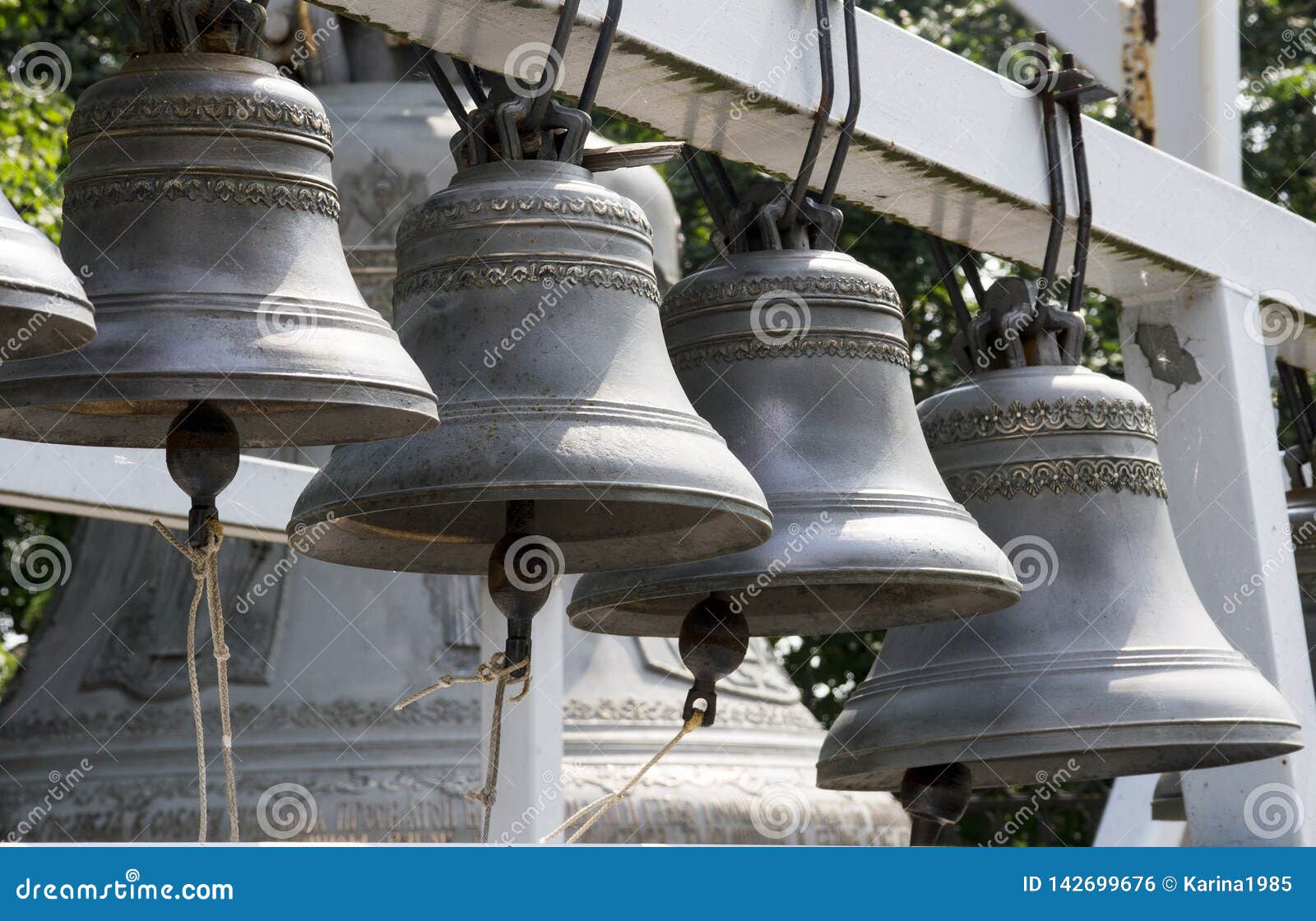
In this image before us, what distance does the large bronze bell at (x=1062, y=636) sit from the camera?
2.42 metres

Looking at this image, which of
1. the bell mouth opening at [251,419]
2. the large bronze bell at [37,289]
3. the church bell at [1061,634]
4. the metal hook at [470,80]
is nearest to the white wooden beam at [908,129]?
the metal hook at [470,80]

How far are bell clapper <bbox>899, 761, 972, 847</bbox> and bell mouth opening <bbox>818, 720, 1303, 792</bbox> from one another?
38mm

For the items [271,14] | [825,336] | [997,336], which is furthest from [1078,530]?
[271,14]

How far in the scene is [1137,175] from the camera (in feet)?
9.77

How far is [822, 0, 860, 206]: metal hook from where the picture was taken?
92.6 inches

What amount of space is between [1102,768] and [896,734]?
425 millimetres

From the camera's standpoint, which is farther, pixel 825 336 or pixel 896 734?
pixel 896 734

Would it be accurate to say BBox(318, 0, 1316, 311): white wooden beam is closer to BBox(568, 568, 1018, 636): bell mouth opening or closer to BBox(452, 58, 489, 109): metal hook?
BBox(452, 58, 489, 109): metal hook

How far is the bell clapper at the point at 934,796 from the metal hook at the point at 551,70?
102 centimetres

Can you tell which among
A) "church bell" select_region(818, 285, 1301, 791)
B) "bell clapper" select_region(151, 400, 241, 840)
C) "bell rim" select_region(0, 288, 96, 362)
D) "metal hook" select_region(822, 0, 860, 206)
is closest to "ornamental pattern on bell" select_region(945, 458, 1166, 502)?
"church bell" select_region(818, 285, 1301, 791)

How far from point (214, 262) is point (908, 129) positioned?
43.7 inches

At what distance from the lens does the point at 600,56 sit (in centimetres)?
208

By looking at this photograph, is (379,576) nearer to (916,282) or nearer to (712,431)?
(712,431)

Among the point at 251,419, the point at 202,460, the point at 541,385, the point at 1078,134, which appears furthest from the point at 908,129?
the point at 202,460
